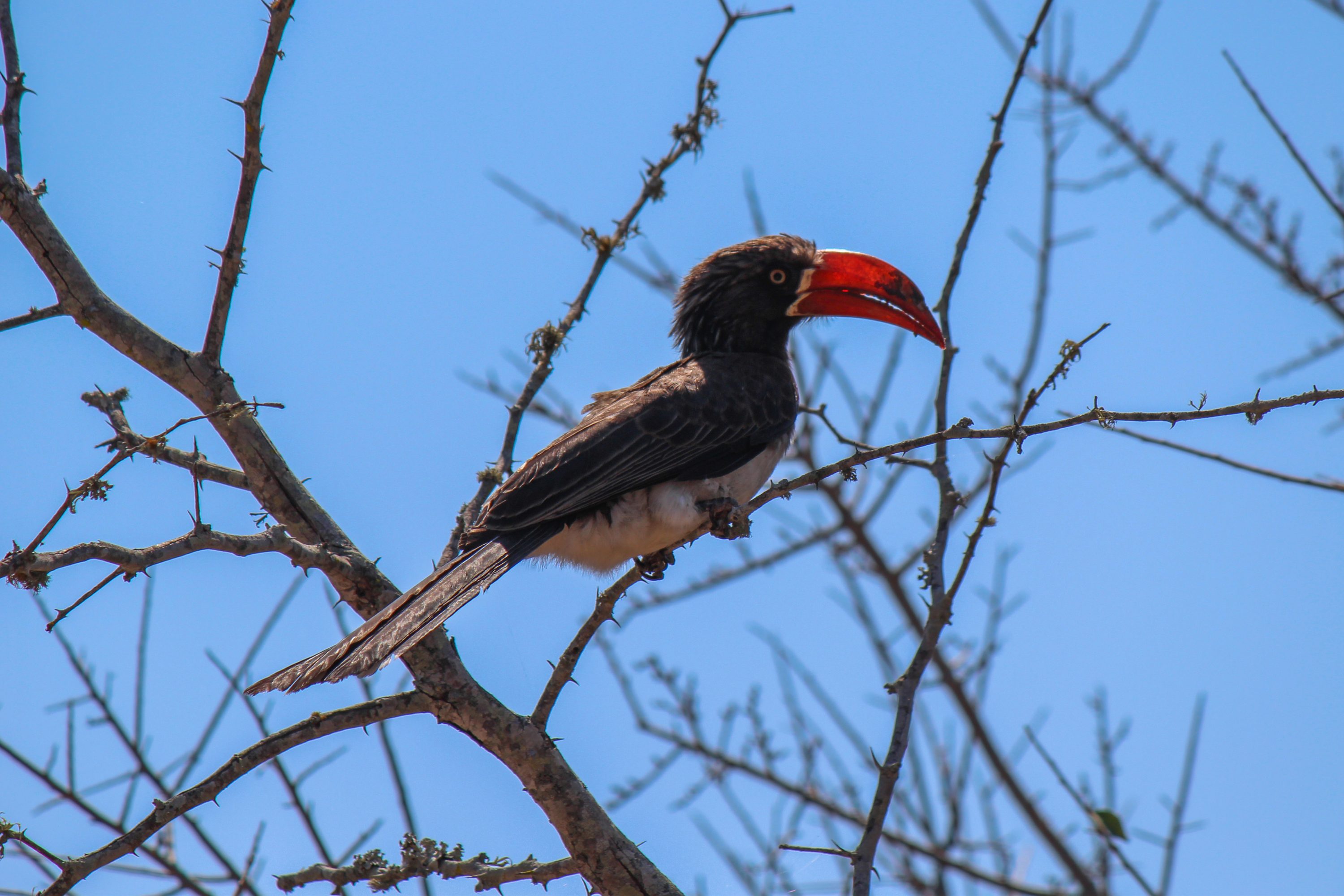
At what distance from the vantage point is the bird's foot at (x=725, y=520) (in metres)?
4.72

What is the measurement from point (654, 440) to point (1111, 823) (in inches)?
87.9

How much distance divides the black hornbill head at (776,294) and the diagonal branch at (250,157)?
118 inches

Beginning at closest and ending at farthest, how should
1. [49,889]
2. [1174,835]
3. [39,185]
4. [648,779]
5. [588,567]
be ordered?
[49,889] → [39,185] → [1174,835] → [588,567] → [648,779]

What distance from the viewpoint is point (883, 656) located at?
21.8 ft

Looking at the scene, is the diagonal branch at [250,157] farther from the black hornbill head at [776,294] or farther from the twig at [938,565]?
the black hornbill head at [776,294]

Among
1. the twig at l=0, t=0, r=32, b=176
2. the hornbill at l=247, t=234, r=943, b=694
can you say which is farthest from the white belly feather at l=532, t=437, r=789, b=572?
the twig at l=0, t=0, r=32, b=176

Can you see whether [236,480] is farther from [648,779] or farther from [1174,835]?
[1174,835]

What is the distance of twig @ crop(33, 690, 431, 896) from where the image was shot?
2.92 m

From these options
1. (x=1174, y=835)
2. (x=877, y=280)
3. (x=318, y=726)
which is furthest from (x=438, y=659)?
(x=877, y=280)

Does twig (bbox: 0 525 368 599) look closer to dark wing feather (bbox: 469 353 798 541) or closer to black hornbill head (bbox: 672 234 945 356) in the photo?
dark wing feather (bbox: 469 353 798 541)

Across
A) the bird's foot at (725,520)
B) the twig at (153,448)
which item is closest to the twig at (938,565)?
the bird's foot at (725,520)

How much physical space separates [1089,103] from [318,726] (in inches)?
203

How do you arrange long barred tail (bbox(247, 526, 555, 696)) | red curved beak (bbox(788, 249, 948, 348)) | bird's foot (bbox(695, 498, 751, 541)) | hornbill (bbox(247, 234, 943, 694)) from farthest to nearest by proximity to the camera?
red curved beak (bbox(788, 249, 948, 348)) < bird's foot (bbox(695, 498, 751, 541)) < hornbill (bbox(247, 234, 943, 694)) < long barred tail (bbox(247, 526, 555, 696))

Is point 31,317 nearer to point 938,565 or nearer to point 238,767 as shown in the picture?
point 238,767
